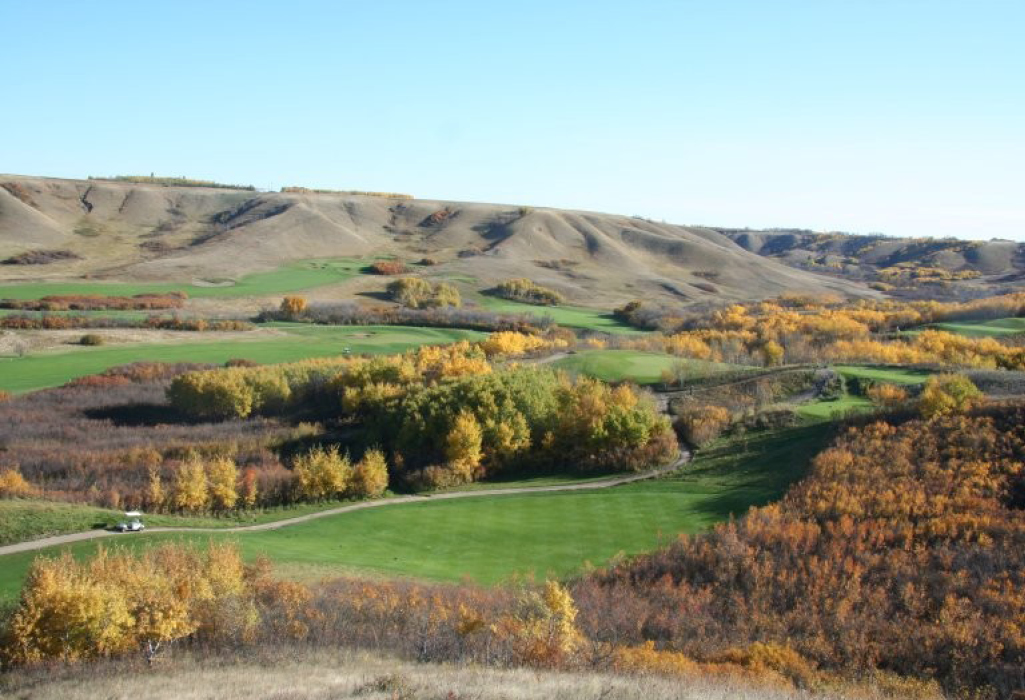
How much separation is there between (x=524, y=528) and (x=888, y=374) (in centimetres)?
3590

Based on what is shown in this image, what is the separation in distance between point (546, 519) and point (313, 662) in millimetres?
20921

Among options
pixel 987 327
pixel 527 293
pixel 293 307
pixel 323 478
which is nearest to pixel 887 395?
pixel 323 478

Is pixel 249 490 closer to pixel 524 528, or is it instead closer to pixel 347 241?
pixel 524 528

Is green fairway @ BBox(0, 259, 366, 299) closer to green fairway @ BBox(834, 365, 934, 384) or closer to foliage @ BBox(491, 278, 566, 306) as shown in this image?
foliage @ BBox(491, 278, 566, 306)

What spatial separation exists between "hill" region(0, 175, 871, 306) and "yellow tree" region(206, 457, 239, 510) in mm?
83062

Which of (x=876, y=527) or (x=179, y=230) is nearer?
(x=876, y=527)

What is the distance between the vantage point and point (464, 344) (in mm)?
77812

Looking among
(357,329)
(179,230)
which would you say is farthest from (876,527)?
(179,230)

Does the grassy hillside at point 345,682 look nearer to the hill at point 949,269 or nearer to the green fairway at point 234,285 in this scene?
the green fairway at point 234,285

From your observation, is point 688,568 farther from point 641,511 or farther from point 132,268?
point 132,268

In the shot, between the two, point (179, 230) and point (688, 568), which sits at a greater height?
point (179, 230)

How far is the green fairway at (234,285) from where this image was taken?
103m

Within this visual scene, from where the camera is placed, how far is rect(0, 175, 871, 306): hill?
128 metres

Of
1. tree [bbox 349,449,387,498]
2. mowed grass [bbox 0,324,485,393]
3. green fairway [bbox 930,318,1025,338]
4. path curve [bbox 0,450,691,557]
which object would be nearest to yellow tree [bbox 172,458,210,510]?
path curve [bbox 0,450,691,557]
